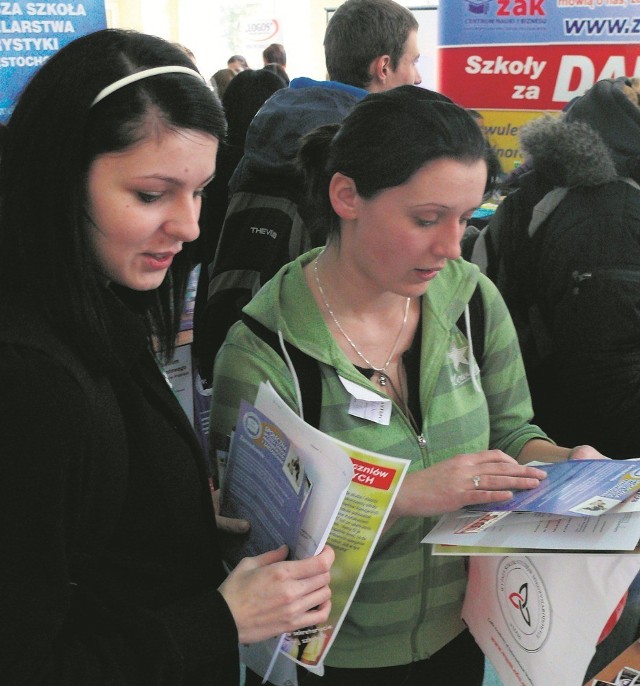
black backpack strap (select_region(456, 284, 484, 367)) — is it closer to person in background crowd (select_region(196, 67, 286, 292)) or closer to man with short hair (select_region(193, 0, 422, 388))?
man with short hair (select_region(193, 0, 422, 388))

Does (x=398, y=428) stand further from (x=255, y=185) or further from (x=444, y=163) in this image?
(x=255, y=185)

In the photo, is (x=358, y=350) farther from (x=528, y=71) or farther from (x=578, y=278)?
(x=528, y=71)

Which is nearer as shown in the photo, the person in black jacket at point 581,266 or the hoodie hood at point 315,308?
the hoodie hood at point 315,308

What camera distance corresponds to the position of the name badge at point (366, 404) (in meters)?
1.21

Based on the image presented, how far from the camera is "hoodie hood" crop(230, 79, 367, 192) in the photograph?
6.29 ft

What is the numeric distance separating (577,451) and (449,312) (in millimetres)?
326

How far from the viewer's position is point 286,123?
1.93 m

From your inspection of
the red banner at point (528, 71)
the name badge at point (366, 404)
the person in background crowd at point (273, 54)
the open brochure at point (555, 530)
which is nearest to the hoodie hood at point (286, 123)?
the name badge at point (366, 404)

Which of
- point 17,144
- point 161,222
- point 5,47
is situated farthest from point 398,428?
point 5,47

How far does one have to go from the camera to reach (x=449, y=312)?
4.42 feet

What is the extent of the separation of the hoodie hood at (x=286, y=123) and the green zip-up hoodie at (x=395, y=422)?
67 cm

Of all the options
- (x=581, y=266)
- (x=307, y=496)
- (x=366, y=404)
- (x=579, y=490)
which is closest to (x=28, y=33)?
(x=581, y=266)

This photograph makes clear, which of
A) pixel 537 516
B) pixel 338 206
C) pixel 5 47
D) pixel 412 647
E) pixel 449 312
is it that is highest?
pixel 5 47

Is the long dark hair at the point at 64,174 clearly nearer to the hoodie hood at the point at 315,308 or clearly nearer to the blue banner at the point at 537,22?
the hoodie hood at the point at 315,308
